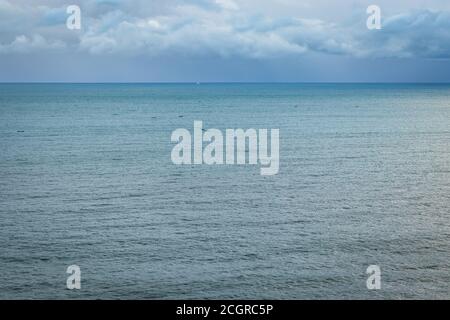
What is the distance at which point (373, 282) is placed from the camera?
95.9 feet

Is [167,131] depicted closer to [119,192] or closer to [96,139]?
[96,139]

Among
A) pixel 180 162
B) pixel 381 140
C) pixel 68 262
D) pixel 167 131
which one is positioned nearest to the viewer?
pixel 68 262

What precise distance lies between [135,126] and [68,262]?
76.6 meters

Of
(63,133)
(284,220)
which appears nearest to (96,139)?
(63,133)

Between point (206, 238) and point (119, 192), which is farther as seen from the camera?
point (119, 192)

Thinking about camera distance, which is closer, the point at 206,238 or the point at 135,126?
the point at 206,238

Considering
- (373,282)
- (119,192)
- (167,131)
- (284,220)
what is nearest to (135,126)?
(167,131)

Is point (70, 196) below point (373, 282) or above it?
above
